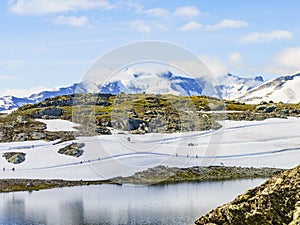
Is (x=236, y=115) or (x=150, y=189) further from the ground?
(x=236, y=115)

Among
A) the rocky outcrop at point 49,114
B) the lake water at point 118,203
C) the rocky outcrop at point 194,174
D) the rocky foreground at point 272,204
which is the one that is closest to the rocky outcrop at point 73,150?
the rocky outcrop at point 194,174

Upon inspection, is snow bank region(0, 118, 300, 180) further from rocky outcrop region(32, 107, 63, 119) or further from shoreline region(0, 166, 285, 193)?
rocky outcrop region(32, 107, 63, 119)

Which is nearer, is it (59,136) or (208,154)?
(208,154)

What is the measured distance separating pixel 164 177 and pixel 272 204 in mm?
63530

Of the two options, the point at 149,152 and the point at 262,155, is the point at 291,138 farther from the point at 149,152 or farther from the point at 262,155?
the point at 149,152

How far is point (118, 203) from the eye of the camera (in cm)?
5262

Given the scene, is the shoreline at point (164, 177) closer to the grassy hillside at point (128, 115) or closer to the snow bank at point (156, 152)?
the snow bank at point (156, 152)

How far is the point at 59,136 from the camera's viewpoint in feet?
303

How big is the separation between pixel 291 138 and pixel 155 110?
156 ft

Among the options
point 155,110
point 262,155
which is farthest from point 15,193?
point 155,110

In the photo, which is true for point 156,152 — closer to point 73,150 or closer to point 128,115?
point 73,150

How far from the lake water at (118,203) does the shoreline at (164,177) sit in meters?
3.03

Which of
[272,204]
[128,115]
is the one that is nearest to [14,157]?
[128,115]

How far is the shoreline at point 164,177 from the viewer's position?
66750 millimetres
